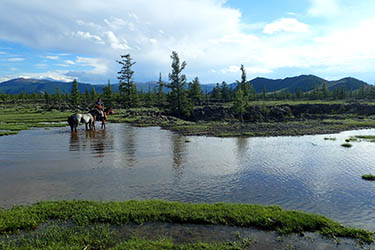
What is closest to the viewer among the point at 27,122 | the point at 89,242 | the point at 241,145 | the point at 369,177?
the point at 89,242

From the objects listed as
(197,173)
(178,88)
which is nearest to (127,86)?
(178,88)

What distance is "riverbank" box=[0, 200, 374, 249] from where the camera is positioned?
7.99m

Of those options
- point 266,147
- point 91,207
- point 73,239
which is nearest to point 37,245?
point 73,239

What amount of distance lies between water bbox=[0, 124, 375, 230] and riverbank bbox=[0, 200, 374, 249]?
1.39m

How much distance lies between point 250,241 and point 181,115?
49.3 metres

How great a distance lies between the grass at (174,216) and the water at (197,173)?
1.34m

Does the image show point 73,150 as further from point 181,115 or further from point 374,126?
point 374,126

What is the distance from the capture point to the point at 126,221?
9.45 metres

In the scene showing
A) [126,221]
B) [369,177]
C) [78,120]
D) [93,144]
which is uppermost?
[78,120]

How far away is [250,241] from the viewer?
8406mm

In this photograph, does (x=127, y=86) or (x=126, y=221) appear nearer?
(x=126, y=221)

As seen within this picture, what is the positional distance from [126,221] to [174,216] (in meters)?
1.81

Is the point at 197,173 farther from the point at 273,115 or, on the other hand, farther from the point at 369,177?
the point at 273,115

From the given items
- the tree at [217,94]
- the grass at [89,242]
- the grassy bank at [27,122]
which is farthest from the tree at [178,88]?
the grass at [89,242]
